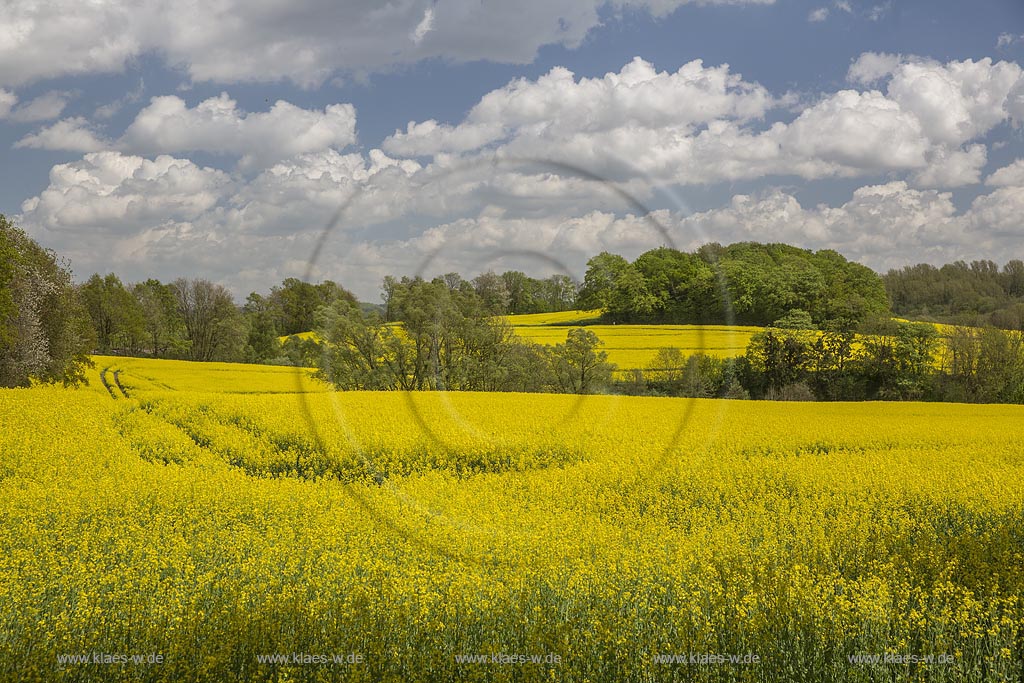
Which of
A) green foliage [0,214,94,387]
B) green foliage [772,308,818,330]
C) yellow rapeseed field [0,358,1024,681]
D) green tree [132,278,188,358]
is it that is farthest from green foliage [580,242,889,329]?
green tree [132,278,188,358]

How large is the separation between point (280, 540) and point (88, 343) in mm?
40775

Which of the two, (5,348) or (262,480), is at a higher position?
(5,348)

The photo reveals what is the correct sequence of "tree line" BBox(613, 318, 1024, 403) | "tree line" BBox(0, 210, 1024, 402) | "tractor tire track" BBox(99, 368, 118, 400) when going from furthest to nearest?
"tree line" BBox(613, 318, 1024, 403) < "tractor tire track" BBox(99, 368, 118, 400) < "tree line" BBox(0, 210, 1024, 402)

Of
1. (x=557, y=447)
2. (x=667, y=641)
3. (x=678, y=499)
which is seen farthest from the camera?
(x=557, y=447)

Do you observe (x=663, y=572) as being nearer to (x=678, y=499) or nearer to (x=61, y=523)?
(x=678, y=499)

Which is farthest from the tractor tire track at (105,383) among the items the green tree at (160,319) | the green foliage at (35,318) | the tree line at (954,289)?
the tree line at (954,289)

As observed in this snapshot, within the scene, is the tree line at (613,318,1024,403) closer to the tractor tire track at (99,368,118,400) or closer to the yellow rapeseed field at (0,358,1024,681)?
the yellow rapeseed field at (0,358,1024,681)

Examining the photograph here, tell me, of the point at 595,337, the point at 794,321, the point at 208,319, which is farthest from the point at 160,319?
the point at 595,337

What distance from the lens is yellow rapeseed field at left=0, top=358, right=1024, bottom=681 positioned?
7.21 metres

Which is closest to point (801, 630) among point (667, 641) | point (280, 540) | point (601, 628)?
point (667, 641)

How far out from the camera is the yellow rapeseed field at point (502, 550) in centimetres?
721

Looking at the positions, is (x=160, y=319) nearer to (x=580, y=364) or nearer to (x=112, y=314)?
(x=112, y=314)

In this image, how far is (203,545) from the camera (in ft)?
34.7

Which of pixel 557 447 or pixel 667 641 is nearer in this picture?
pixel 667 641
